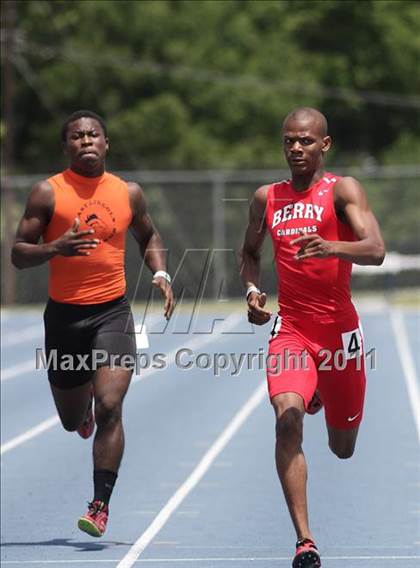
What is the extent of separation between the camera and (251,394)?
1831 cm

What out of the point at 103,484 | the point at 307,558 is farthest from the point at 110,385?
the point at 307,558

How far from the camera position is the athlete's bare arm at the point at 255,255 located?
780 centimetres

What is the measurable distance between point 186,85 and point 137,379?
28.0 meters

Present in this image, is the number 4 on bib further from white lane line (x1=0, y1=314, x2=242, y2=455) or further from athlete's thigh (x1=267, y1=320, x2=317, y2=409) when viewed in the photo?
white lane line (x1=0, y1=314, x2=242, y2=455)

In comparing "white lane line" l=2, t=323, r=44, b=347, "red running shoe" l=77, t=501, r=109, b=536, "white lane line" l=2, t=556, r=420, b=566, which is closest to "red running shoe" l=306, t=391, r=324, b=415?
"white lane line" l=2, t=556, r=420, b=566

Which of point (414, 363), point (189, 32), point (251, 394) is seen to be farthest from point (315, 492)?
point (189, 32)

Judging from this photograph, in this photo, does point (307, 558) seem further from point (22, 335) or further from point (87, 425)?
point (22, 335)

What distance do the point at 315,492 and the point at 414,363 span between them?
37.3 ft

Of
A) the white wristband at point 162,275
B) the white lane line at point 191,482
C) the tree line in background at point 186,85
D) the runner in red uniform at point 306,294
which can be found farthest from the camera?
the tree line in background at point 186,85

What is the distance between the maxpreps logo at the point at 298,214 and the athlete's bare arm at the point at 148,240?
1.18 m

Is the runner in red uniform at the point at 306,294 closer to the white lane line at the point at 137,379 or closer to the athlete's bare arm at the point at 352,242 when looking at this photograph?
the athlete's bare arm at the point at 352,242

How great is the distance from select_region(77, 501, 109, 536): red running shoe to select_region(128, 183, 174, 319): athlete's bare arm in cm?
110

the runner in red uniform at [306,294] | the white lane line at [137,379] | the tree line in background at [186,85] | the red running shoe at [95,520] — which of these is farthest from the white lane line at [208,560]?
the tree line in background at [186,85]

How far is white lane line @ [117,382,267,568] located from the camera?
9.00 m
